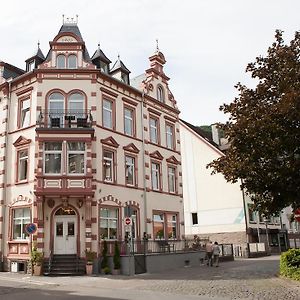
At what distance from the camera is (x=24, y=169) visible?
25672mm

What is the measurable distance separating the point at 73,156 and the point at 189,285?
10.8m

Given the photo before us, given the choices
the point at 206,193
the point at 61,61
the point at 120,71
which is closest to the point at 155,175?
the point at 120,71

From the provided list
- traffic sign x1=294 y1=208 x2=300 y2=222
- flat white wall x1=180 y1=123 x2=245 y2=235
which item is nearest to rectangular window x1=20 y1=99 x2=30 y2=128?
traffic sign x1=294 y1=208 x2=300 y2=222

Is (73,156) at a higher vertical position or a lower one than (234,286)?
higher

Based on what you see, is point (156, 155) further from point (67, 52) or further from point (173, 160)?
point (67, 52)

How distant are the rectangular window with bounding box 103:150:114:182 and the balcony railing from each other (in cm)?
241

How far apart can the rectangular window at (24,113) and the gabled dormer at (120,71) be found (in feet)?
21.5

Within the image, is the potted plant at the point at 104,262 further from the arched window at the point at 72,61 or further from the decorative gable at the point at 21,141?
the arched window at the point at 72,61

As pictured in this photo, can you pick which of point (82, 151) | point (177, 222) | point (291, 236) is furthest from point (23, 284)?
point (291, 236)

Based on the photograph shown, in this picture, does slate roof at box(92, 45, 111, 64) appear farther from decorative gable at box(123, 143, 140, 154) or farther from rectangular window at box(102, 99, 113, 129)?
decorative gable at box(123, 143, 140, 154)

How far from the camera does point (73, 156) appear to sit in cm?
2475

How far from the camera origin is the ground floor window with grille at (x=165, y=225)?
29.7m

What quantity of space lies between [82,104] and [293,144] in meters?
13.8

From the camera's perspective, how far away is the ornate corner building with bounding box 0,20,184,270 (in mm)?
23953
